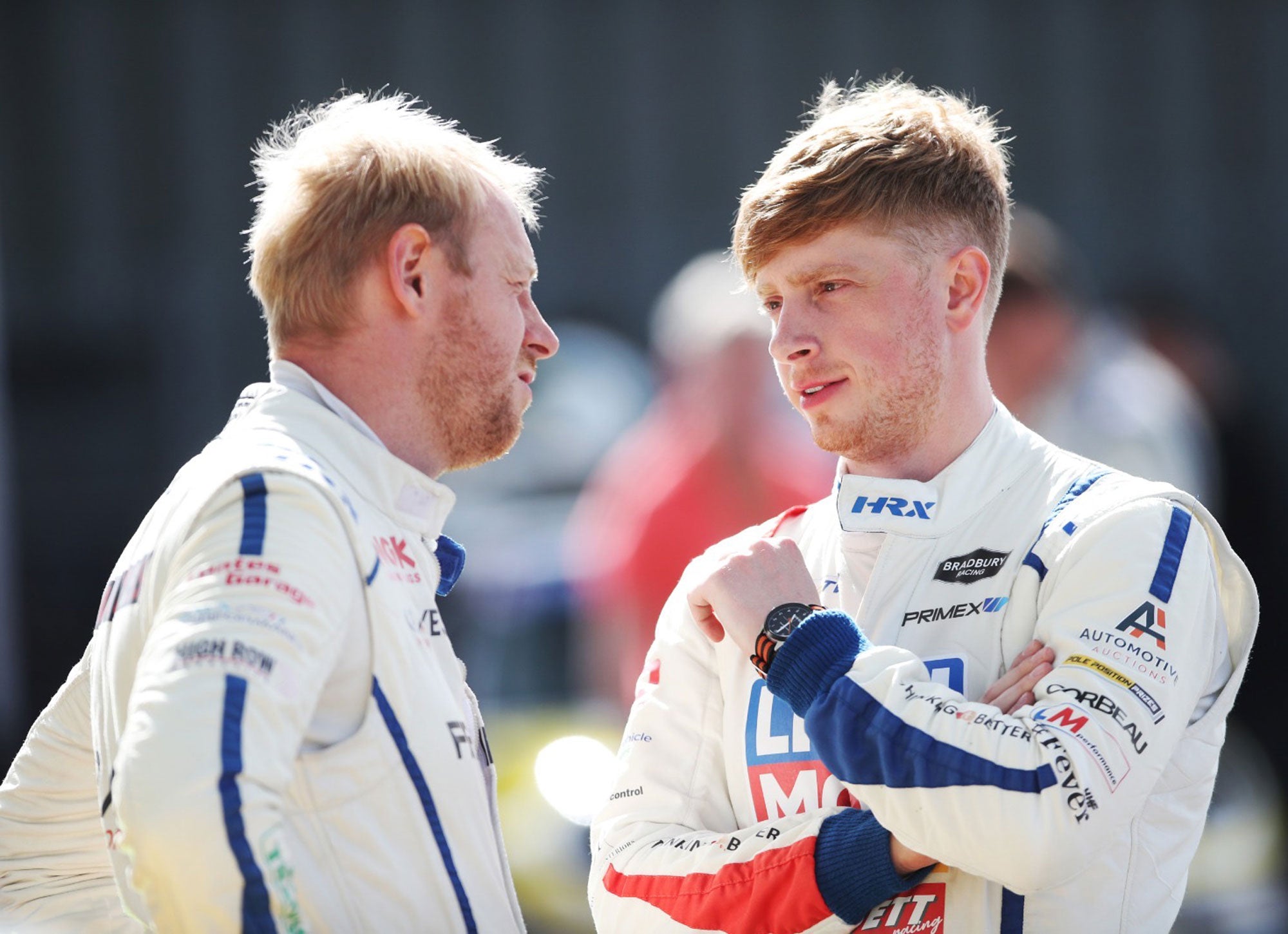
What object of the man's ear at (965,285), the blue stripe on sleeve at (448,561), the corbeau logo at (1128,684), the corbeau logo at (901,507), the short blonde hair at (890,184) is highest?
the short blonde hair at (890,184)

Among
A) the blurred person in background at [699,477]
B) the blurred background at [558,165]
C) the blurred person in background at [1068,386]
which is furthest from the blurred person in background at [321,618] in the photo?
the blurred background at [558,165]

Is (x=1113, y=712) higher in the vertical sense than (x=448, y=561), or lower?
lower

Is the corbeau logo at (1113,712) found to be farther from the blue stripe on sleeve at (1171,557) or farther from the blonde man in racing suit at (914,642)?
the blue stripe on sleeve at (1171,557)

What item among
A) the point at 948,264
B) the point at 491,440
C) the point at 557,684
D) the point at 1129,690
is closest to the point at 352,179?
the point at 491,440

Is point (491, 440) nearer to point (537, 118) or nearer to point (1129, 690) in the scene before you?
Answer: point (1129, 690)

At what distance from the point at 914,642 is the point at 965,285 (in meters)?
0.65

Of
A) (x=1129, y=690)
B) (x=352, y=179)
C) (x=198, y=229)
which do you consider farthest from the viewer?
(x=198, y=229)

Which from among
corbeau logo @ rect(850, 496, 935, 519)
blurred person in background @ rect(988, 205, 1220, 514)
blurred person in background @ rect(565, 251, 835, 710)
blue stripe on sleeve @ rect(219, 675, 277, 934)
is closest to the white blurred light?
blurred person in background @ rect(565, 251, 835, 710)

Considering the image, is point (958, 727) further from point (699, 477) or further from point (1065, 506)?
point (699, 477)

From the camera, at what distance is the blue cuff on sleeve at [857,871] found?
2.35 metres

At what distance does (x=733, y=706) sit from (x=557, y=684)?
359cm

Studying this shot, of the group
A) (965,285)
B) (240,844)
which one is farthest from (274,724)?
(965,285)

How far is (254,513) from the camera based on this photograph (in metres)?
2.13

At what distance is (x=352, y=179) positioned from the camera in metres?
2.56
